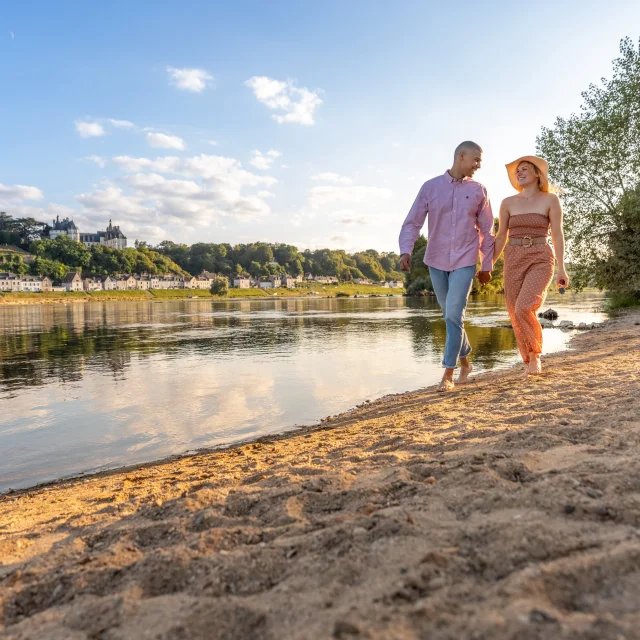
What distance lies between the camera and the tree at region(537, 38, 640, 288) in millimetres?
21625

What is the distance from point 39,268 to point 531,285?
166536mm

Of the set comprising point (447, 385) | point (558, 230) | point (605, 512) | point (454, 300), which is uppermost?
point (558, 230)

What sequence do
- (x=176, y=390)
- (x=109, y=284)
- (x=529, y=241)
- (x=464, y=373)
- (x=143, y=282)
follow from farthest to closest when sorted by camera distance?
(x=143, y=282) → (x=109, y=284) → (x=176, y=390) → (x=464, y=373) → (x=529, y=241)

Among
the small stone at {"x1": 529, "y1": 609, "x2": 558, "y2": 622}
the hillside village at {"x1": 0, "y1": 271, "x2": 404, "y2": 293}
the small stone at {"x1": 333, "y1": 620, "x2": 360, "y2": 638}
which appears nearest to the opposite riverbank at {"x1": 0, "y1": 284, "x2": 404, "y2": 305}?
the hillside village at {"x1": 0, "y1": 271, "x2": 404, "y2": 293}

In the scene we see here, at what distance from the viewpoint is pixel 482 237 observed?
6.54m

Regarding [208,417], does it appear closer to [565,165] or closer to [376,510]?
[376,510]

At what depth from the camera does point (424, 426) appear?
457 cm

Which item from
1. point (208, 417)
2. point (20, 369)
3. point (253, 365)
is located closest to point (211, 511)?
point (208, 417)

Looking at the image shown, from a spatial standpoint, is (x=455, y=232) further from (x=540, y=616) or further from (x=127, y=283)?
(x=127, y=283)

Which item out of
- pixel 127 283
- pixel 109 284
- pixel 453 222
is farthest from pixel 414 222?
pixel 127 283

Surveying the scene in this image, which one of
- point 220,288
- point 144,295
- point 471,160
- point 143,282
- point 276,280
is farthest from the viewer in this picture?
point 276,280

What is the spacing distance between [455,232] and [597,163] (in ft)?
67.4

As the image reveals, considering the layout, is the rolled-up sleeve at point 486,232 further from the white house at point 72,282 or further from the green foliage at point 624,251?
the white house at point 72,282

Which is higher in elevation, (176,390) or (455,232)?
(455,232)
